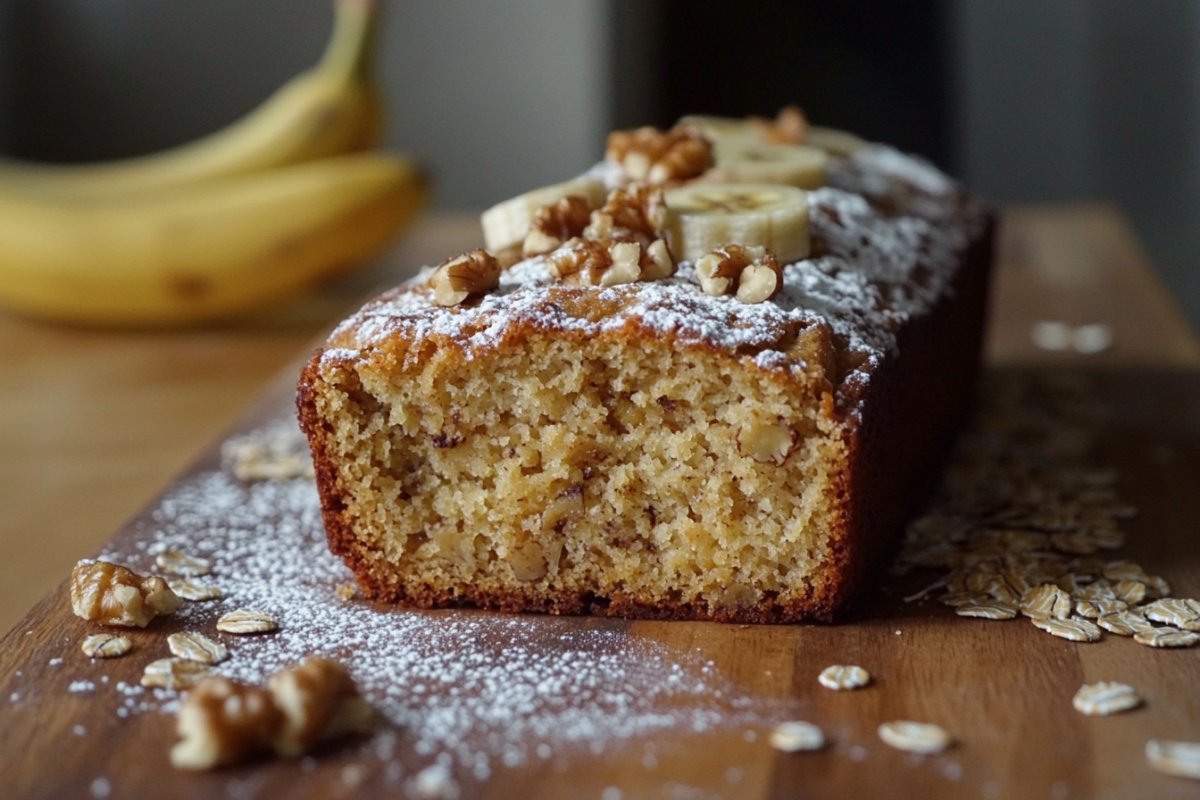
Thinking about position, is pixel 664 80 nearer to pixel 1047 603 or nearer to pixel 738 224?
pixel 738 224

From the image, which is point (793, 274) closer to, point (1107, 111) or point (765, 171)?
point (765, 171)

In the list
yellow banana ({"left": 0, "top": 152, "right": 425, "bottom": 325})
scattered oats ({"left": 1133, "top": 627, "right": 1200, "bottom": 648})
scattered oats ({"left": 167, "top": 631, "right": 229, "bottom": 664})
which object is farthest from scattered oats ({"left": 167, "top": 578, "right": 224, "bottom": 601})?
yellow banana ({"left": 0, "top": 152, "right": 425, "bottom": 325})

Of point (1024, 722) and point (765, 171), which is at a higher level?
point (765, 171)

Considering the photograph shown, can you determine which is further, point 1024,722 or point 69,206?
point 69,206

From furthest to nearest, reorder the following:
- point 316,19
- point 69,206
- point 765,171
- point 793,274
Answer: point 316,19
point 69,206
point 765,171
point 793,274

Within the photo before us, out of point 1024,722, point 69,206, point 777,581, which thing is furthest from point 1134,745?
point 69,206

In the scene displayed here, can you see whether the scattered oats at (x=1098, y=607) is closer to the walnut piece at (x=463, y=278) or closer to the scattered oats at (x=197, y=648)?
the walnut piece at (x=463, y=278)

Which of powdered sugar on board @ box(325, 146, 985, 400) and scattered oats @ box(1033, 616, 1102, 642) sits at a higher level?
powdered sugar on board @ box(325, 146, 985, 400)

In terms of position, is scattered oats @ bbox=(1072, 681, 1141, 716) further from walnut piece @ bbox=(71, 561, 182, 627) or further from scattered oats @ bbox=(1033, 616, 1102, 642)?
walnut piece @ bbox=(71, 561, 182, 627)

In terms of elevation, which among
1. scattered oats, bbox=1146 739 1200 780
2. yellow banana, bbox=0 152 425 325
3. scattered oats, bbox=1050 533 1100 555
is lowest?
scattered oats, bbox=1050 533 1100 555
